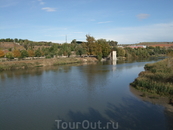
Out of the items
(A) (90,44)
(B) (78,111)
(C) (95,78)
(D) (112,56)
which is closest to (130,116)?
(B) (78,111)

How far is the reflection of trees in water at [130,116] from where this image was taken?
8.64 metres

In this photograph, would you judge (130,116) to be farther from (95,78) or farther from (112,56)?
(112,56)

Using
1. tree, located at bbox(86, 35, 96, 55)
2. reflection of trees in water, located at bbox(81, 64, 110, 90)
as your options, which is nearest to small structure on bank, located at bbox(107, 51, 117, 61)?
tree, located at bbox(86, 35, 96, 55)

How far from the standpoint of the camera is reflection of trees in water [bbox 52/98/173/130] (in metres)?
8.64

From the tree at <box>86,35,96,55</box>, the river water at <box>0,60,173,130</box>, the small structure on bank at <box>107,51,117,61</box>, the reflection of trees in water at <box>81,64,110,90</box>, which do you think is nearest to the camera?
the river water at <box>0,60,173,130</box>

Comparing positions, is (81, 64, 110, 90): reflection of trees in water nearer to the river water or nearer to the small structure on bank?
the river water

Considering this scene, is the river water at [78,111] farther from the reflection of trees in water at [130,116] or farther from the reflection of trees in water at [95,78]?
the reflection of trees in water at [95,78]

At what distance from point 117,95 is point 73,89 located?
4.44m

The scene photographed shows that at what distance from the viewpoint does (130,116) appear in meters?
9.74

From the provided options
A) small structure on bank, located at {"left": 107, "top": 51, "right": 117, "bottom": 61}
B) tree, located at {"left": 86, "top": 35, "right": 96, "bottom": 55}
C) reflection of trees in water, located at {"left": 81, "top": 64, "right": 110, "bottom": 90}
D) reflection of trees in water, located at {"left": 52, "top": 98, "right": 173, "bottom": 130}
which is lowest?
reflection of trees in water, located at {"left": 52, "top": 98, "right": 173, "bottom": 130}

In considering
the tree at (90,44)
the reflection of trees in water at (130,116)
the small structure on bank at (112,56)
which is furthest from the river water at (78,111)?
the small structure on bank at (112,56)

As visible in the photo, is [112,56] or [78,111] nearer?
[78,111]

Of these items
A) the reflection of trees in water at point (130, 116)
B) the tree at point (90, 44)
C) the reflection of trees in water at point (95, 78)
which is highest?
the tree at point (90, 44)

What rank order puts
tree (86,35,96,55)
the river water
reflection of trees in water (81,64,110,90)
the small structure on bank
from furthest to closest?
the small structure on bank → tree (86,35,96,55) → reflection of trees in water (81,64,110,90) → the river water
